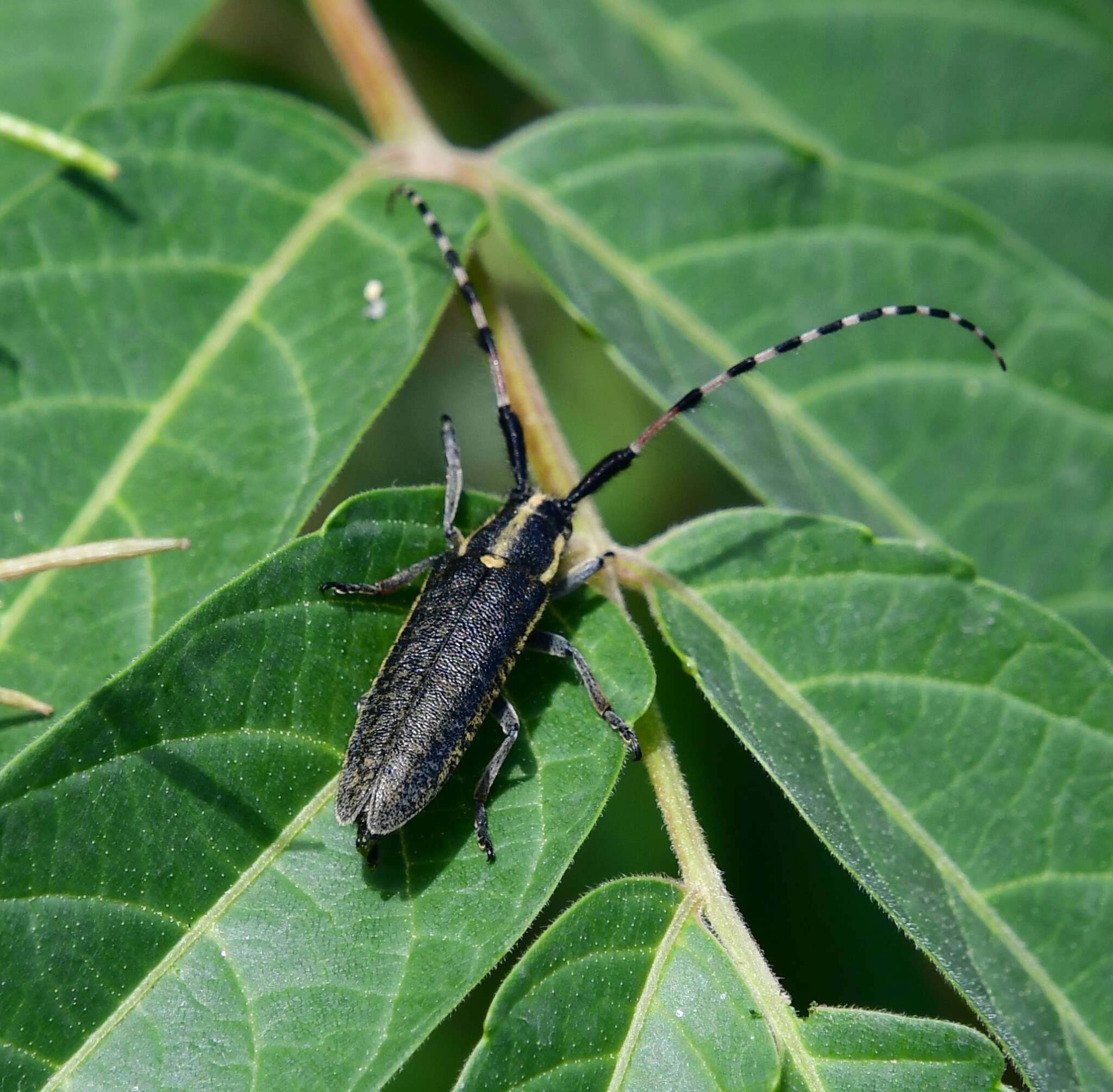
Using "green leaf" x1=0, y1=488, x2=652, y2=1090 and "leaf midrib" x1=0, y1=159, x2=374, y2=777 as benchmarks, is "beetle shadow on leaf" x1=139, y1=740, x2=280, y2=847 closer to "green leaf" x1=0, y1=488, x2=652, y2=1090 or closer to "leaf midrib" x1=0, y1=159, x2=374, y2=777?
"green leaf" x1=0, y1=488, x2=652, y2=1090

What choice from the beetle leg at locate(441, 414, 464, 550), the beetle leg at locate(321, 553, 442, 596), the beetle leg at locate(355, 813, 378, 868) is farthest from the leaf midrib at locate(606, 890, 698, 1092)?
the beetle leg at locate(441, 414, 464, 550)

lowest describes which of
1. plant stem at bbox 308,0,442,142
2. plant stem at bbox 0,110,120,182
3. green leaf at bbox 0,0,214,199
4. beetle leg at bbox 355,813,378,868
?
beetle leg at bbox 355,813,378,868

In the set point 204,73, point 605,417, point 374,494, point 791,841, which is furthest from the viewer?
point 605,417

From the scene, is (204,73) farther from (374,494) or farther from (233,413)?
(374,494)

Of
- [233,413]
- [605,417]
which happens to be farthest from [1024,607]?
[605,417]

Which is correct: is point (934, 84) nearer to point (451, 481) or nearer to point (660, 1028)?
point (451, 481)

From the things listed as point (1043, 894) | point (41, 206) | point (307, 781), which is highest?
point (41, 206)

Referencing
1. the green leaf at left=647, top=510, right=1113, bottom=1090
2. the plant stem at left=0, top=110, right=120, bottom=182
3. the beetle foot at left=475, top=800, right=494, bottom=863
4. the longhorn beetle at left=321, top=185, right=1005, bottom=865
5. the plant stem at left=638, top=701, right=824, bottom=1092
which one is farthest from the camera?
the plant stem at left=0, top=110, right=120, bottom=182
